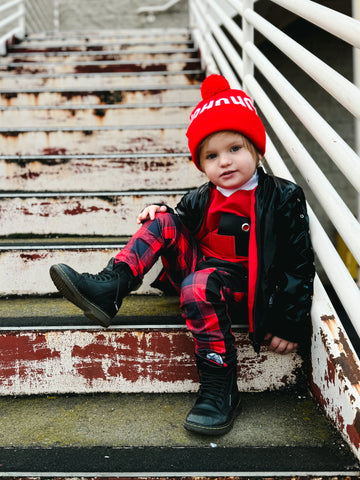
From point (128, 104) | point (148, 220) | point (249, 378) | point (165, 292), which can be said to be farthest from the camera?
point (128, 104)

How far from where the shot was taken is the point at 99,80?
3.46m

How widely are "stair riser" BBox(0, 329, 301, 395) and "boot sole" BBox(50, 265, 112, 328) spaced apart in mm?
98

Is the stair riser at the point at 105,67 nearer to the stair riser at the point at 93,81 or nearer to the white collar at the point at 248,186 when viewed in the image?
the stair riser at the point at 93,81

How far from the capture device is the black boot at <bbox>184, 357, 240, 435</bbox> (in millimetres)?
1180

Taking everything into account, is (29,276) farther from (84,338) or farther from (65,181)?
(65,181)

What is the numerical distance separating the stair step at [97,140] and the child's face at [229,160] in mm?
1148

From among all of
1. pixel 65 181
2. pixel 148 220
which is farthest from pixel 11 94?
pixel 148 220

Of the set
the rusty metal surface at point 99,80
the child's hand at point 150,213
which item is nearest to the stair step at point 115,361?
the child's hand at point 150,213

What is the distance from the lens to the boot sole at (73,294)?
1269 millimetres

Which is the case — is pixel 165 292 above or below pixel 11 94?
below

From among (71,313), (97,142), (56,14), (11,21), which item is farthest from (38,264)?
(56,14)

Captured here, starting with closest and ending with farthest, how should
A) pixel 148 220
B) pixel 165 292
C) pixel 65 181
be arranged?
pixel 148 220 → pixel 165 292 → pixel 65 181

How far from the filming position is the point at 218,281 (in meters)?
1.35

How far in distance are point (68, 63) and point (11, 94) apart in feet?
2.70
